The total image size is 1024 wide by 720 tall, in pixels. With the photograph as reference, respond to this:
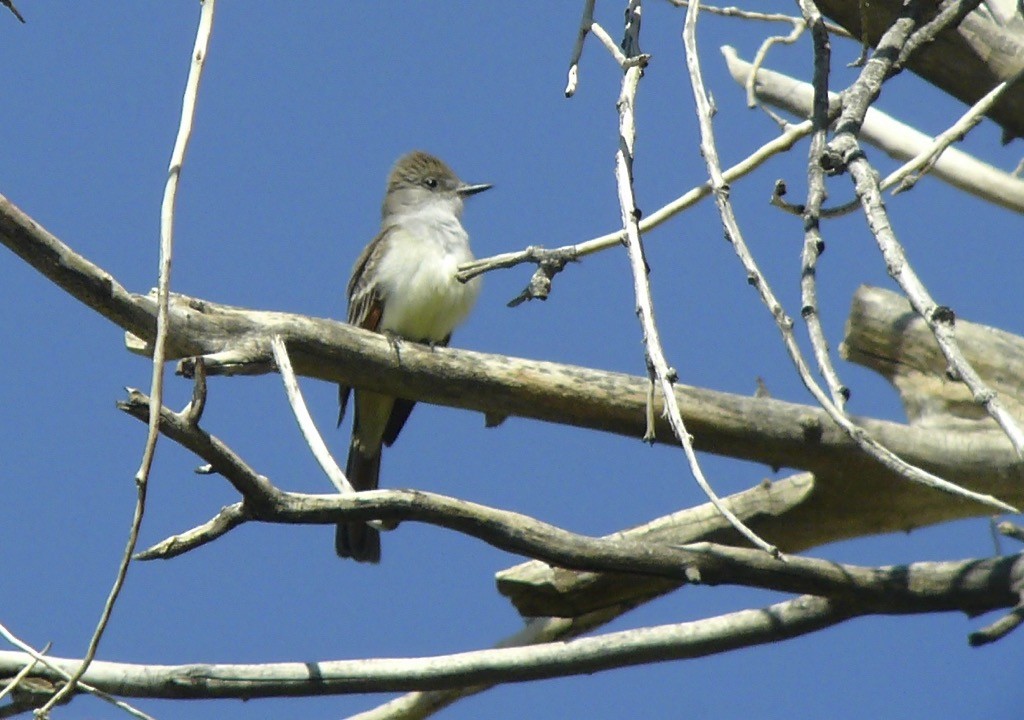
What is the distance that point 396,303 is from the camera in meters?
8.77

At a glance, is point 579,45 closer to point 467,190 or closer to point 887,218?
point 887,218

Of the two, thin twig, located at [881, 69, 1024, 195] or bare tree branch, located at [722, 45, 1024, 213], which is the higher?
bare tree branch, located at [722, 45, 1024, 213]

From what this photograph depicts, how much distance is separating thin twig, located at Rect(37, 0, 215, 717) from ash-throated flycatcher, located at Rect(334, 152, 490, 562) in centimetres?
495

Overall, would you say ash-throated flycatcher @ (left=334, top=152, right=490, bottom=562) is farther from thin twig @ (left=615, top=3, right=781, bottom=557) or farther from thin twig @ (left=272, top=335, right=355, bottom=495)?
thin twig @ (left=615, top=3, right=781, bottom=557)

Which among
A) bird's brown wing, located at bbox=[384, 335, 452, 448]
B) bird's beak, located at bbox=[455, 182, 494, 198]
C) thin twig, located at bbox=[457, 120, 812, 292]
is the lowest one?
thin twig, located at bbox=[457, 120, 812, 292]

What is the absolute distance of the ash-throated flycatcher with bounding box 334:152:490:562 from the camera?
28.7 feet

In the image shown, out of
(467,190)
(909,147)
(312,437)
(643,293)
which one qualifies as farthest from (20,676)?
(467,190)

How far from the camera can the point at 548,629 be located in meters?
6.14

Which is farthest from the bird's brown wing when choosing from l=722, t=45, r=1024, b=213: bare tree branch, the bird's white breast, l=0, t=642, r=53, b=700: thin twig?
l=0, t=642, r=53, b=700: thin twig

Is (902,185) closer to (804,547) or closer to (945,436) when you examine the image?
(945,436)

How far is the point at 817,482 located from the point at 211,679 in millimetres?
2822

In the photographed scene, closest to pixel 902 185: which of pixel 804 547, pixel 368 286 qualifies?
pixel 804 547

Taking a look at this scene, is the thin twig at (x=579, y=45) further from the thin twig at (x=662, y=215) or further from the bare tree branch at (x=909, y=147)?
the bare tree branch at (x=909, y=147)

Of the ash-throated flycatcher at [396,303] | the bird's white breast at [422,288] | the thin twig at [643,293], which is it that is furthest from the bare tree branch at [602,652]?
the bird's white breast at [422,288]
